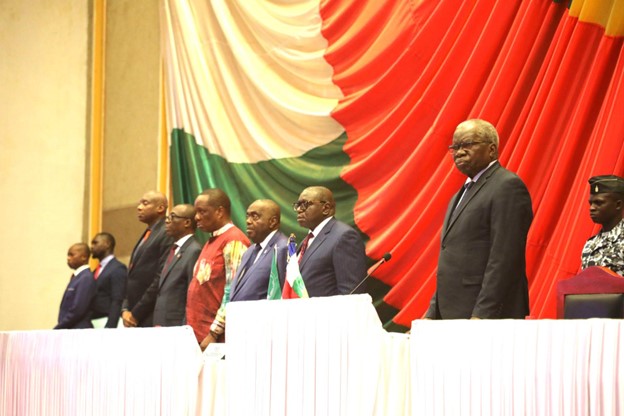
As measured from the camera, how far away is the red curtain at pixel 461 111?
15.3ft

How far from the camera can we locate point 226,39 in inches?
277

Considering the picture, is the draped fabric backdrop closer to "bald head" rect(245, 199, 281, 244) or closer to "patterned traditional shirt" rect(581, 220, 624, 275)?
"patterned traditional shirt" rect(581, 220, 624, 275)

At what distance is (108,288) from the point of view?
22.8ft

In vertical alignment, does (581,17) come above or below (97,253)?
above

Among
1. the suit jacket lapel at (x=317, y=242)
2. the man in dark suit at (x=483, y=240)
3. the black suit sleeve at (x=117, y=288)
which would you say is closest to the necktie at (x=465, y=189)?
the man in dark suit at (x=483, y=240)

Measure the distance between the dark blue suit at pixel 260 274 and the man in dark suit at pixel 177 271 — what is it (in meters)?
0.63

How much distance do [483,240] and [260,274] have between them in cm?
146

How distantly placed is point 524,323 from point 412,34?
11.1 feet

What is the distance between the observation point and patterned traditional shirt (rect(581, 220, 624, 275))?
385cm

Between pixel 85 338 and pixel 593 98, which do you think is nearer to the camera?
pixel 85 338

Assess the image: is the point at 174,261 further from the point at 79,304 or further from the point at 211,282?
the point at 79,304

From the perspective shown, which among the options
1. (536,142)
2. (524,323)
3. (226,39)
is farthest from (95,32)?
(524,323)

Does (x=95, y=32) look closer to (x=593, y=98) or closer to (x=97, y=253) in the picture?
(x=97, y=253)

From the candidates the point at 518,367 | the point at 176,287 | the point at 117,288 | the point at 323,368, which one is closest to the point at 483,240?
the point at 323,368
